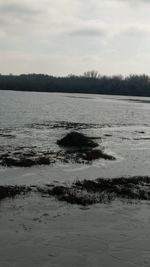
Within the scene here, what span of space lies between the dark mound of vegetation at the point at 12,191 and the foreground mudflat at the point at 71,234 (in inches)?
24.6

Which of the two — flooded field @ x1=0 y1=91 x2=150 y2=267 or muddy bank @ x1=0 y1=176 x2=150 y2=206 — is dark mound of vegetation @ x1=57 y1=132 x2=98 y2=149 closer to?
flooded field @ x1=0 y1=91 x2=150 y2=267

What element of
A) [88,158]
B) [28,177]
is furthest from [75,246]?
[88,158]

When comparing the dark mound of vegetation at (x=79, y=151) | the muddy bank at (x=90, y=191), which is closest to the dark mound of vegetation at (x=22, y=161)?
the dark mound of vegetation at (x=79, y=151)

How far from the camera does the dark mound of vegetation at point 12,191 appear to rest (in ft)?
57.1

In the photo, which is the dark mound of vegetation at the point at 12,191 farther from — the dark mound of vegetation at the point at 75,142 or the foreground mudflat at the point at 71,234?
the dark mound of vegetation at the point at 75,142

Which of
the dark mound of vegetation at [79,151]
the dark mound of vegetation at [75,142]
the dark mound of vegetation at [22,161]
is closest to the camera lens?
the dark mound of vegetation at [22,161]

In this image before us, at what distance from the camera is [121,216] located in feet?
50.6

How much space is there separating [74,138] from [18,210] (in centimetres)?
2093

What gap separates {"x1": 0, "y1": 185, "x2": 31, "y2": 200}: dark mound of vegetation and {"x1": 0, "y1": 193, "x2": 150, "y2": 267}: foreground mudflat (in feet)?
2.05

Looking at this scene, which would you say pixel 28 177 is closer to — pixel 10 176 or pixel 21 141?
pixel 10 176

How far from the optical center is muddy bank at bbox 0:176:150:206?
17.5 meters

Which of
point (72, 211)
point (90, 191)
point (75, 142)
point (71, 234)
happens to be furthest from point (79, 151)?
point (71, 234)

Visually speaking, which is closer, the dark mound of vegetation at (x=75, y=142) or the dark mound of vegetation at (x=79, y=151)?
the dark mound of vegetation at (x=79, y=151)

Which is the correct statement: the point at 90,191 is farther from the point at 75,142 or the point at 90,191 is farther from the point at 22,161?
the point at 75,142
